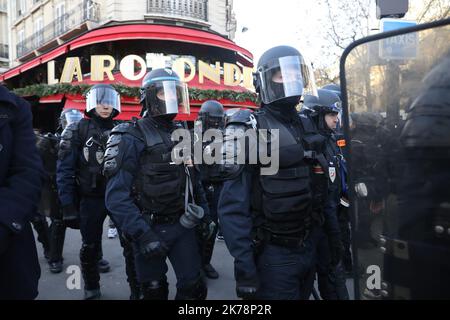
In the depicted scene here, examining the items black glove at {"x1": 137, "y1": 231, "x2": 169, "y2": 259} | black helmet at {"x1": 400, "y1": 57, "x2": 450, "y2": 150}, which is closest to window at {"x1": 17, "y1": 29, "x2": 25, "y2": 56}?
black glove at {"x1": 137, "y1": 231, "x2": 169, "y2": 259}

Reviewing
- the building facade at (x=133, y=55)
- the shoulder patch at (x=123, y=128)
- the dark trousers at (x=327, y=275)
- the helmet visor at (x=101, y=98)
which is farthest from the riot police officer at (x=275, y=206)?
the building facade at (x=133, y=55)

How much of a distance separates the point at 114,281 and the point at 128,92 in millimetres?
8244

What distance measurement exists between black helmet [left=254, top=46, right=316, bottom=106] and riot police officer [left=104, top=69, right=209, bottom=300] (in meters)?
0.88

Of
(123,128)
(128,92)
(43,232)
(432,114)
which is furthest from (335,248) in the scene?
(128,92)

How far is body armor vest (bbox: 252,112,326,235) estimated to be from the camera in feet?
6.88

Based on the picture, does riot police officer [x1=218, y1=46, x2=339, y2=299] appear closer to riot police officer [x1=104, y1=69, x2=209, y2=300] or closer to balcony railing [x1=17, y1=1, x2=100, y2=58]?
riot police officer [x1=104, y1=69, x2=209, y2=300]

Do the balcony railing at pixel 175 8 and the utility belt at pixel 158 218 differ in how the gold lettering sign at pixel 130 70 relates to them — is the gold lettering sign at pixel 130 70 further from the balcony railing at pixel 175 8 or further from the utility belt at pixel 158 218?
the utility belt at pixel 158 218

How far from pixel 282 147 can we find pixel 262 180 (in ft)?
0.70

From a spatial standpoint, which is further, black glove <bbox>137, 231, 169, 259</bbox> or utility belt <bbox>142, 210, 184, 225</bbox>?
utility belt <bbox>142, 210, 184, 225</bbox>

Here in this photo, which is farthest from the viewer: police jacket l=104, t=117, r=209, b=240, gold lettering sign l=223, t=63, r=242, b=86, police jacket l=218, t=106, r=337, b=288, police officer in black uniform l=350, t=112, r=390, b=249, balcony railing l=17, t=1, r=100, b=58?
balcony railing l=17, t=1, r=100, b=58

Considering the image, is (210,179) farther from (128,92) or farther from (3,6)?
(3,6)

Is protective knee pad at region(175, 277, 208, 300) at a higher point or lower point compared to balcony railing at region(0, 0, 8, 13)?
lower
